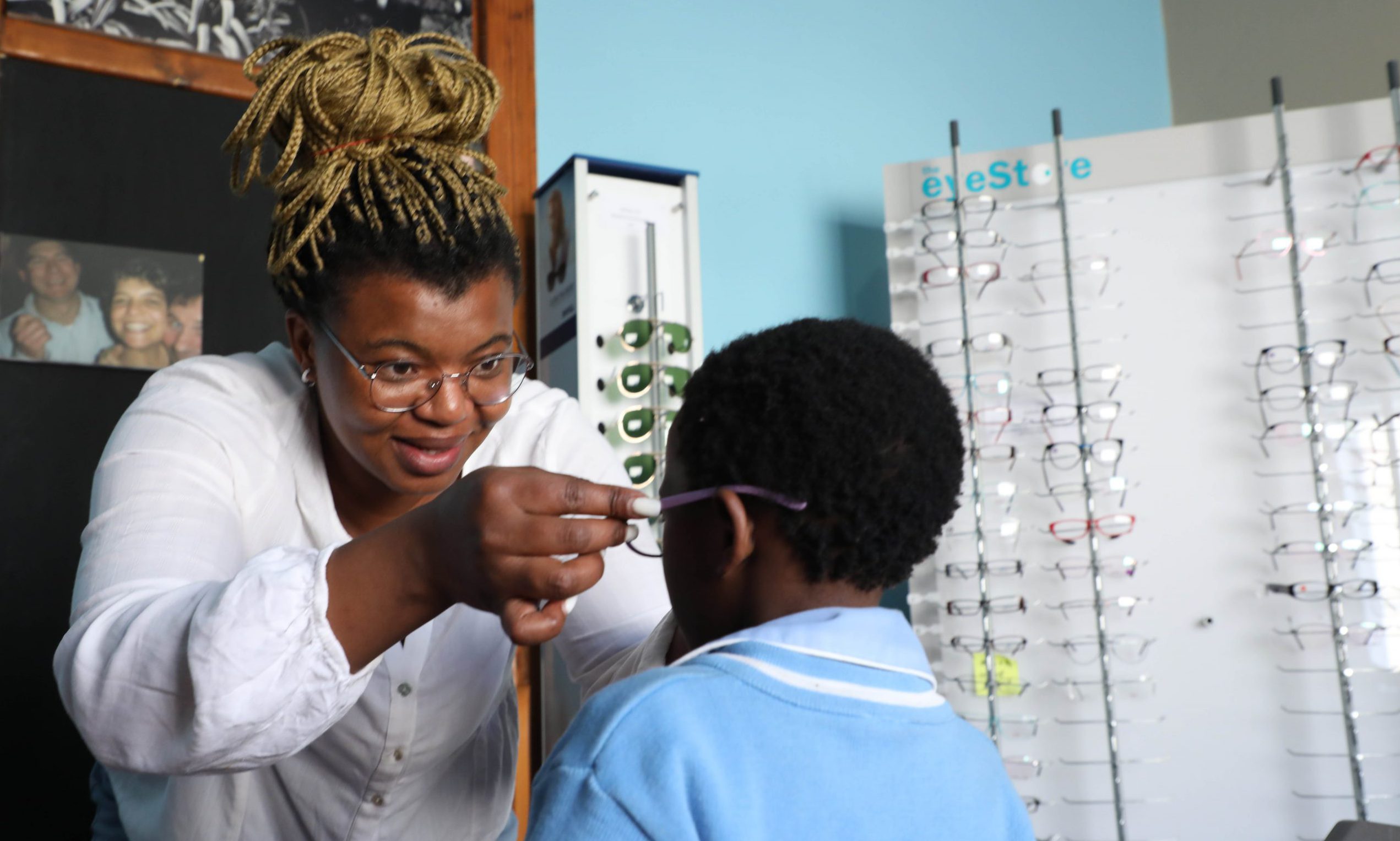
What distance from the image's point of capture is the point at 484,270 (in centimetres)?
116

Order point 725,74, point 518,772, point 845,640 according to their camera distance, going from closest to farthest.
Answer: point 845,640 < point 518,772 < point 725,74

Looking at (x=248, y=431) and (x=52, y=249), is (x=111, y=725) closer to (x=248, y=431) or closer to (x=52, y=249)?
(x=248, y=431)

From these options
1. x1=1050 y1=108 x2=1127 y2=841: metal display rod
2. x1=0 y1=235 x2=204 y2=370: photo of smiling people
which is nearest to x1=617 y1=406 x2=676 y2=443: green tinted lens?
x1=0 y1=235 x2=204 y2=370: photo of smiling people

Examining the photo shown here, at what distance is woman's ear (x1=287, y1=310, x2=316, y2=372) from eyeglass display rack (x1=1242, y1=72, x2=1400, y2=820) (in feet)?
7.34

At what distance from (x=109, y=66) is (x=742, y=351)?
6.39ft

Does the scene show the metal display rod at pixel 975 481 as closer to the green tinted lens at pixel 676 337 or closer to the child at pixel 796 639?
the green tinted lens at pixel 676 337

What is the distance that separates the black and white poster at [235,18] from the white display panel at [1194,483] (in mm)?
1492

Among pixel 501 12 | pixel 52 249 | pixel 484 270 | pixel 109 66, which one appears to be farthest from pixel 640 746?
pixel 501 12

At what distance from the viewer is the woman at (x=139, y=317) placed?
2.25 meters

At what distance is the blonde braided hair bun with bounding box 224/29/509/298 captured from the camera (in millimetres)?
1141

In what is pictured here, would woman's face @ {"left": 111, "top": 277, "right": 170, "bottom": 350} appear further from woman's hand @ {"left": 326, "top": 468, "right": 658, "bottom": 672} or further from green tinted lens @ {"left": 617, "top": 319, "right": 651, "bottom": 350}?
woman's hand @ {"left": 326, "top": 468, "right": 658, "bottom": 672}

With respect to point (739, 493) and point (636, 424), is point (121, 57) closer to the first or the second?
point (636, 424)

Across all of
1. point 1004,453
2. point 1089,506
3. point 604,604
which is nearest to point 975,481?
point 1004,453

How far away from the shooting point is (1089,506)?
2615 mm
